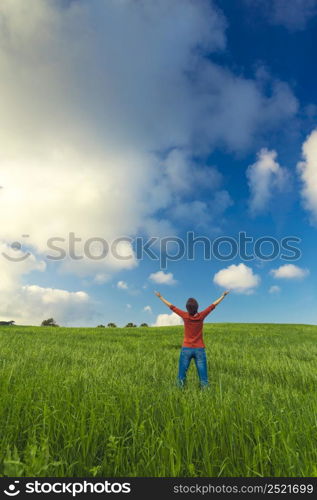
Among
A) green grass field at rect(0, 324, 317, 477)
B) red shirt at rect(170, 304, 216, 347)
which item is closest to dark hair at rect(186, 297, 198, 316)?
red shirt at rect(170, 304, 216, 347)

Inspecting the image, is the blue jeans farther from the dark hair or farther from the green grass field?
the green grass field

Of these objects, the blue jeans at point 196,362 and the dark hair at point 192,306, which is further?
the dark hair at point 192,306

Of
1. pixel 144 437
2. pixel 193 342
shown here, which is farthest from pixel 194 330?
pixel 144 437

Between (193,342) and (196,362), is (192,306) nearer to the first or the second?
(193,342)

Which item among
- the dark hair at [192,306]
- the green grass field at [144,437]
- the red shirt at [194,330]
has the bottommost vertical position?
the green grass field at [144,437]

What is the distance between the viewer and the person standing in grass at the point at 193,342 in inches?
317

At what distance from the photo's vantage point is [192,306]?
8477mm

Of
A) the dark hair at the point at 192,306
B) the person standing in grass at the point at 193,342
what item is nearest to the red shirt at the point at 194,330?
the person standing in grass at the point at 193,342

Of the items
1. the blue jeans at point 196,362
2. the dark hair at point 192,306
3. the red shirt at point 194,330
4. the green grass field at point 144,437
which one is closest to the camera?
the green grass field at point 144,437

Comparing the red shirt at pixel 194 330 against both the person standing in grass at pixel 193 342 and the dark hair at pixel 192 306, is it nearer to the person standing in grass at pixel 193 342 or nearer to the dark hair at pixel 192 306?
the person standing in grass at pixel 193 342

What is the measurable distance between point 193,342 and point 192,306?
879 mm
